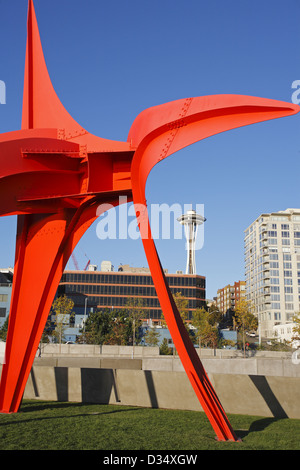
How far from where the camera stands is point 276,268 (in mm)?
114750

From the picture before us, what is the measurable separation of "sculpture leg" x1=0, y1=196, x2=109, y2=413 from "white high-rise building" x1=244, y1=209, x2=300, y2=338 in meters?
102

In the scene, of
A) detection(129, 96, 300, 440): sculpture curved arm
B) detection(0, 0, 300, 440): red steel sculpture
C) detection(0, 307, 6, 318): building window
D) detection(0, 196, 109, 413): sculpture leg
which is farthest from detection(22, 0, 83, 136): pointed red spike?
detection(0, 307, 6, 318): building window

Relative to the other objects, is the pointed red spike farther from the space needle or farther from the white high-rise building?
the space needle

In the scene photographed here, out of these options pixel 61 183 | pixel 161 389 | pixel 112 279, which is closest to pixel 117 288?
pixel 112 279

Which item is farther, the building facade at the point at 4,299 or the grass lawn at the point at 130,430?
the building facade at the point at 4,299

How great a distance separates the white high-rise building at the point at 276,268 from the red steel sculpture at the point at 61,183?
4015 inches

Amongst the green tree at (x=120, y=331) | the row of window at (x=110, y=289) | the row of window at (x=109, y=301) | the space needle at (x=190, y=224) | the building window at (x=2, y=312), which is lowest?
the green tree at (x=120, y=331)

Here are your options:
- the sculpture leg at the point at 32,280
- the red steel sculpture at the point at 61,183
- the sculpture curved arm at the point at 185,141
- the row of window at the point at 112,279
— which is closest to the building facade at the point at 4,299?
the row of window at the point at 112,279

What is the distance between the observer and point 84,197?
1277 cm

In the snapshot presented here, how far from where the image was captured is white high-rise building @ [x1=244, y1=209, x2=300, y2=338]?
110812 millimetres

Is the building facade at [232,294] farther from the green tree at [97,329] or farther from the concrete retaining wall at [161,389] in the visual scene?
the concrete retaining wall at [161,389]

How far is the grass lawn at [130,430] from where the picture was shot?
8.84 metres

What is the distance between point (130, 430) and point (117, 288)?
305 ft
